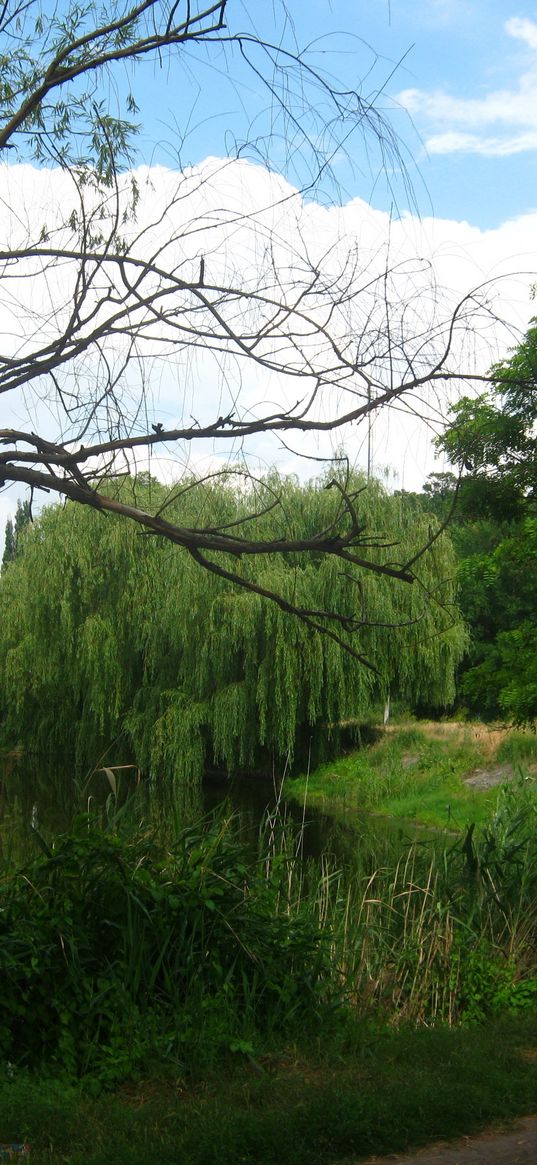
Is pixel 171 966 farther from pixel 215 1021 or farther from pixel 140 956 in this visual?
pixel 215 1021

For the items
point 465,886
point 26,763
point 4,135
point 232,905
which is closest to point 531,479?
point 465,886

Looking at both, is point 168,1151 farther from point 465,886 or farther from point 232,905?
point 465,886

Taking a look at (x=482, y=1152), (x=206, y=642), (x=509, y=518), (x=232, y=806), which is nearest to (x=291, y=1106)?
(x=482, y=1152)

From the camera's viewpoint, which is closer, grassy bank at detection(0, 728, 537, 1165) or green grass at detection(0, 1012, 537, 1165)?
green grass at detection(0, 1012, 537, 1165)

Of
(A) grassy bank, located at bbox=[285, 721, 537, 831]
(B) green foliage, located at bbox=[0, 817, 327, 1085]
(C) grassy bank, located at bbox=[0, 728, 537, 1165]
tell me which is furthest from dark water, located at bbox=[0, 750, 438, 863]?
(B) green foliage, located at bbox=[0, 817, 327, 1085]

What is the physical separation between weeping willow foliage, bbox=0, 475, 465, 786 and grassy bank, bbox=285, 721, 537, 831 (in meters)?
1.20

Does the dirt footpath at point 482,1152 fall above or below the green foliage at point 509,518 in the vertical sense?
below

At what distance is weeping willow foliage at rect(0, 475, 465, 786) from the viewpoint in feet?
71.7

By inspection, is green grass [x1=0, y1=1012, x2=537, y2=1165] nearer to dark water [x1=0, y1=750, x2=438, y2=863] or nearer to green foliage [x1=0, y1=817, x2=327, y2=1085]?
green foliage [x1=0, y1=817, x2=327, y2=1085]

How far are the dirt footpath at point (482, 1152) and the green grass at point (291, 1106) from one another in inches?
2.4

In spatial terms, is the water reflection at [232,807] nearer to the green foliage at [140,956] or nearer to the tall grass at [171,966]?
the tall grass at [171,966]

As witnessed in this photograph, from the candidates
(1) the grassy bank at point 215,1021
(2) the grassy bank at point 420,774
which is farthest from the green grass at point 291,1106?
(2) the grassy bank at point 420,774

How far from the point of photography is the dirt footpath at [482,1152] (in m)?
3.90

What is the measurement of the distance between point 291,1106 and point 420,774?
2145 cm
